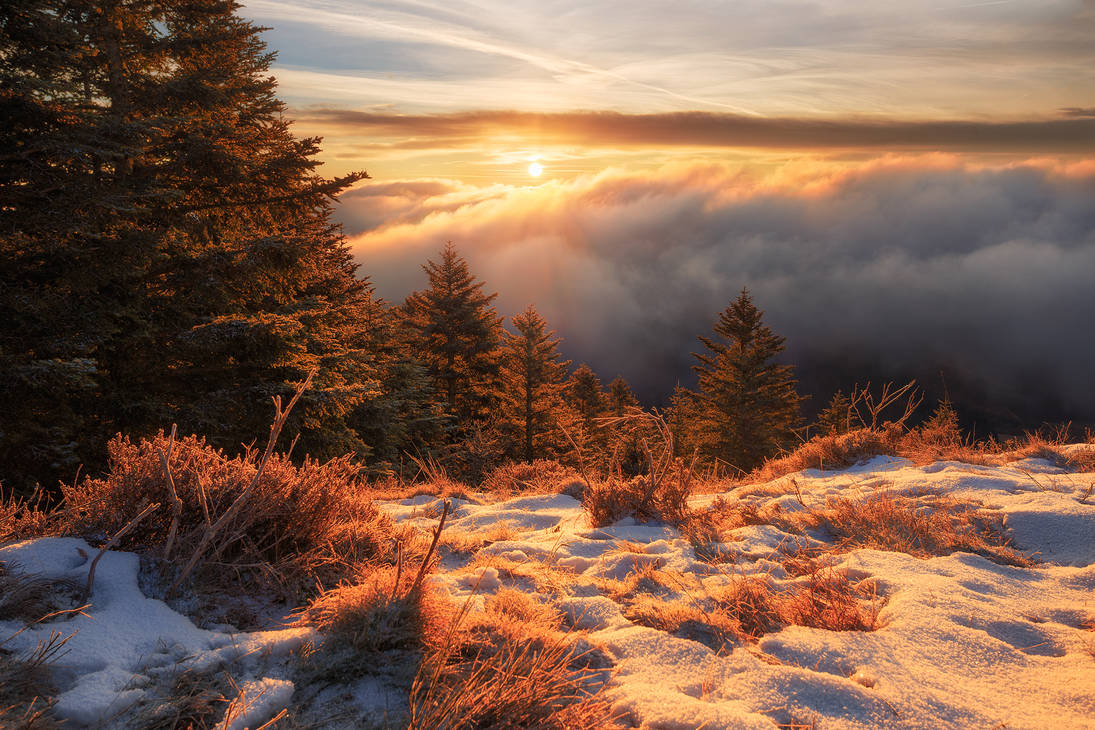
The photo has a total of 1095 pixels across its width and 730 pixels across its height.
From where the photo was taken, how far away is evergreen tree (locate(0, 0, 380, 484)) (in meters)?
7.51

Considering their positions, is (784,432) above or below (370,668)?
below

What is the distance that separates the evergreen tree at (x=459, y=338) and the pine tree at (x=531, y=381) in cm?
98

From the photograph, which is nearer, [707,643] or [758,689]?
[758,689]

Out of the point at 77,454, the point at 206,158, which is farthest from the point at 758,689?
the point at 206,158

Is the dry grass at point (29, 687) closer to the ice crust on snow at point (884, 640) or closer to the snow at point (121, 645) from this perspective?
the snow at point (121, 645)

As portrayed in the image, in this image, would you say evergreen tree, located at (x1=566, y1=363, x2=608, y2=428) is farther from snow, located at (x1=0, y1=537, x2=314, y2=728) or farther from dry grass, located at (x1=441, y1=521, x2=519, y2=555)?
snow, located at (x1=0, y1=537, x2=314, y2=728)

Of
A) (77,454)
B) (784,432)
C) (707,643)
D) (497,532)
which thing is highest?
(707,643)

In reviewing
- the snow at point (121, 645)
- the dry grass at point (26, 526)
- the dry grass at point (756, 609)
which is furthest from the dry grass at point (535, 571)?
the dry grass at point (26, 526)

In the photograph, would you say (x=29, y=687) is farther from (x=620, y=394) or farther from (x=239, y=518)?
(x=620, y=394)

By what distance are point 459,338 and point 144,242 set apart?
1932cm

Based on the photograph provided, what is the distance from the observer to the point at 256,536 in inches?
118

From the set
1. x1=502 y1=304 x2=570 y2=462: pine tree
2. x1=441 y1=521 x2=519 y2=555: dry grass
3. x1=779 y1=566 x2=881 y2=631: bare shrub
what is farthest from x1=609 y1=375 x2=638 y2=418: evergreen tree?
x1=779 y1=566 x2=881 y2=631: bare shrub

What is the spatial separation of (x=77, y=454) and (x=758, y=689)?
9.94 meters

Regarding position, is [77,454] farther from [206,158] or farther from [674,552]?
[674,552]
